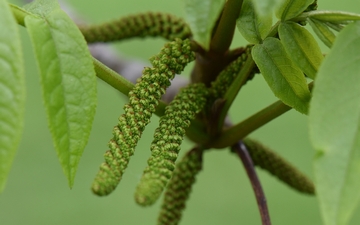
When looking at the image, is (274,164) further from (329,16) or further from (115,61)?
(115,61)

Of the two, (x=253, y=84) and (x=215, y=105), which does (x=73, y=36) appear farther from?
(x=253, y=84)

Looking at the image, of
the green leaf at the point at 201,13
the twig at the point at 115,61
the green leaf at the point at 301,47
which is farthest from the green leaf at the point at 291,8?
the twig at the point at 115,61

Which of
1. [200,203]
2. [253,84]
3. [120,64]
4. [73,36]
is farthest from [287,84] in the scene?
[253,84]

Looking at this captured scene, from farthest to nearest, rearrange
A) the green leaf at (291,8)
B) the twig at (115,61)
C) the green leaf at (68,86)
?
the twig at (115,61), the green leaf at (291,8), the green leaf at (68,86)

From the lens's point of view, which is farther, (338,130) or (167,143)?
(167,143)

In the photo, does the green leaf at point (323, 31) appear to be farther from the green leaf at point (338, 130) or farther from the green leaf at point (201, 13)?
the green leaf at point (201, 13)

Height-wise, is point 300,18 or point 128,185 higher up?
point 300,18

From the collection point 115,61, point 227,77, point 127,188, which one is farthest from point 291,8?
point 127,188
